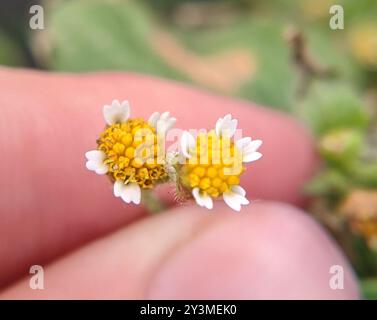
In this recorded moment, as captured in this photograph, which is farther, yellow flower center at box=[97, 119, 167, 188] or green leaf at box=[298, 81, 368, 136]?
green leaf at box=[298, 81, 368, 136]

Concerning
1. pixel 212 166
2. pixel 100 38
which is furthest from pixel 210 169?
pixel 100 38

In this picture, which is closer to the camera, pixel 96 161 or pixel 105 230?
pixel 96 161

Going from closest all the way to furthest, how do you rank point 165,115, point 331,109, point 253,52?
point 165,115 → point 331,109 → point 253,52

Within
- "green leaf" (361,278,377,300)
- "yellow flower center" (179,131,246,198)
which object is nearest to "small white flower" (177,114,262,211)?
"yellow flower center" (179,131,246,198)

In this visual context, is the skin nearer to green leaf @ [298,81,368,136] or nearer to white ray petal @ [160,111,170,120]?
white ray petal @ [160,111,170,120]

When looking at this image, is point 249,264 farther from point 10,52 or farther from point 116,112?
point 10,52

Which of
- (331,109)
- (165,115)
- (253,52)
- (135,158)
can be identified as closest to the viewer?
(135,158)

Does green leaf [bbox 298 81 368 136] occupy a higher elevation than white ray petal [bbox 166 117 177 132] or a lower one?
higher
